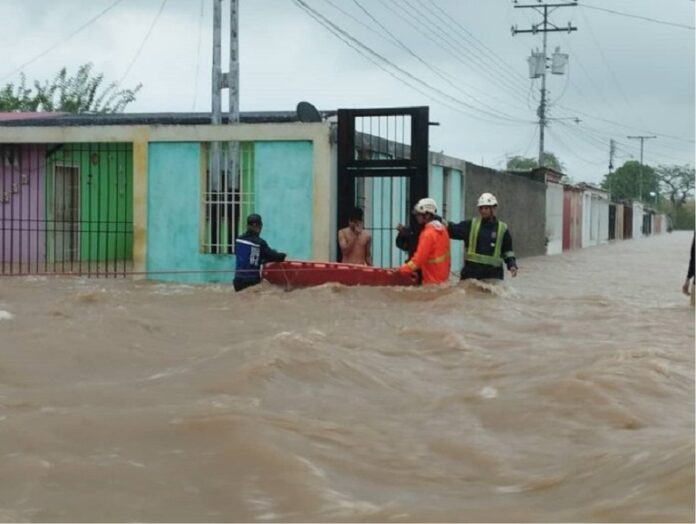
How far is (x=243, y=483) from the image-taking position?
4539mm

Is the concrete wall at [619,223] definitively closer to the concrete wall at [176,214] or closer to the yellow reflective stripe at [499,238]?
the concrete wall at [176,214]

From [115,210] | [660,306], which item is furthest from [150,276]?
[660,306]

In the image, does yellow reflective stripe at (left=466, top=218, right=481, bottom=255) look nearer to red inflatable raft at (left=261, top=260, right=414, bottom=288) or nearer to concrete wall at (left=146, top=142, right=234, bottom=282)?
red inflatable raft at (left=261, top=260, right=414, bottom=288)

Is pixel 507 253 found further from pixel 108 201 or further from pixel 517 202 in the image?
pixel 517 202

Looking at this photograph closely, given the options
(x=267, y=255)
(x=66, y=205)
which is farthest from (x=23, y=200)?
(x=267, y=255)

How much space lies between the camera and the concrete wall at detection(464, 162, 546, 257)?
2212 cm

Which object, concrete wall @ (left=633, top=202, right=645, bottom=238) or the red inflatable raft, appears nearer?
the red inflatable raft

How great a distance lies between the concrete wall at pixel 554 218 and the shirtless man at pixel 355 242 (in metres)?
20.7

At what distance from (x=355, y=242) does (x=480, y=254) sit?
8.17 ft

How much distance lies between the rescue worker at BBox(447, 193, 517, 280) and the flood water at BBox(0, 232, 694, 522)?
0.94ft

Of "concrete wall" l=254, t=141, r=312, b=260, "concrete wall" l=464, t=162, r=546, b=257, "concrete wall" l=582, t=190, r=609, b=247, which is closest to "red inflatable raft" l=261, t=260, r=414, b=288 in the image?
"concrete wall" l=254, t=141, r=312, b=260

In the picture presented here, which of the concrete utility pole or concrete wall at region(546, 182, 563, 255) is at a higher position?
the concrete utility pole

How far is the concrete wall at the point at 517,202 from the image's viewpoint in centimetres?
2212

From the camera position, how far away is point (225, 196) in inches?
600
